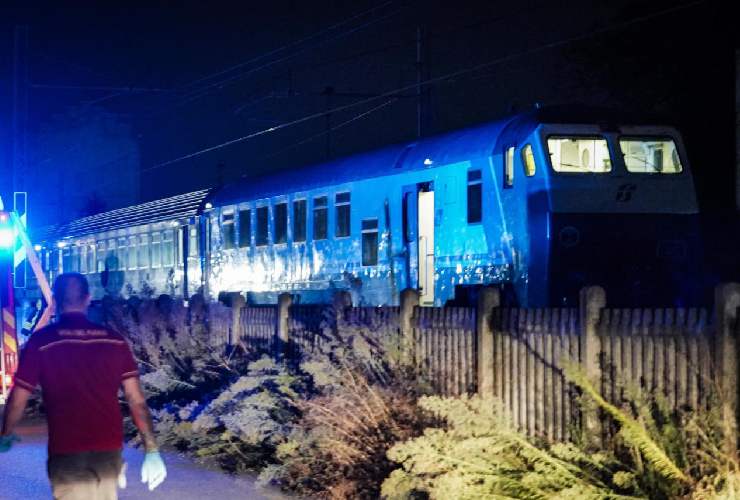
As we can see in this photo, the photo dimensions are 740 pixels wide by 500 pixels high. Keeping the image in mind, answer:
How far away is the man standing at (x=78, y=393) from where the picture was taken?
691 cm

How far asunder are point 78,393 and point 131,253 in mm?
30630

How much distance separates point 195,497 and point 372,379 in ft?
6.39

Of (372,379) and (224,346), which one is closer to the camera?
(372,379)

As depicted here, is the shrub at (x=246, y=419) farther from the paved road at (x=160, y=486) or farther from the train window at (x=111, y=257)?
the train window at (x=111, y=257)

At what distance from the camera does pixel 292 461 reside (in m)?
11.9

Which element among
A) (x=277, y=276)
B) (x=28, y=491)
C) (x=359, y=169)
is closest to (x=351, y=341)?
(x=28, y=491)

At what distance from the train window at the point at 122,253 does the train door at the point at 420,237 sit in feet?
57.7

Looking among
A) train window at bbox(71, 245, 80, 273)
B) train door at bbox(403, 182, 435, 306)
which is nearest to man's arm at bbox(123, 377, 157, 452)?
train door at bbox(403, 182, 435, 306)

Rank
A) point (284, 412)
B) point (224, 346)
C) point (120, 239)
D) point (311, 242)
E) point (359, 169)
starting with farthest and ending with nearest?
1. point (120, 239)
2. point (311, 242)
3. point (359, 169)
4. point (224, 346)
5. point (284, 412)

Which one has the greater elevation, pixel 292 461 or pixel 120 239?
pixel 120 239

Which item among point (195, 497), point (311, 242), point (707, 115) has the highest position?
point (707, 115)

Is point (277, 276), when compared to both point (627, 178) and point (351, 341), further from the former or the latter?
point (351, 341)

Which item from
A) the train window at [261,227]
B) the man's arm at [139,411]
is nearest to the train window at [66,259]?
the train window at [261,227]

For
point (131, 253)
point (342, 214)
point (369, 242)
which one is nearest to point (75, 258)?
point (131, 253)
